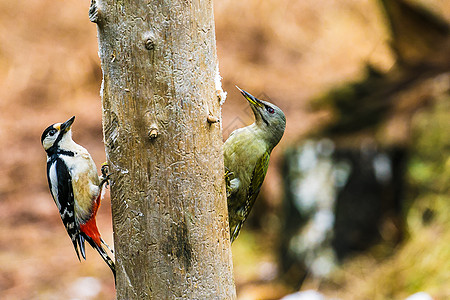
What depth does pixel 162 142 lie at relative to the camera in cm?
196

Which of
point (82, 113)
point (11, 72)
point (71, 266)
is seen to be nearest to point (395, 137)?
point (71, 266)

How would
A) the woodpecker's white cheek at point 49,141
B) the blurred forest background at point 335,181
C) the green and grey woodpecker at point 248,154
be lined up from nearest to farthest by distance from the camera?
the green and grey woodpecker at point 248,154
the woodpecker's white cheek at point 49,141
the blurred forest background at point 335,181

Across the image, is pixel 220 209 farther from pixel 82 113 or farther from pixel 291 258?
pixel 82 113

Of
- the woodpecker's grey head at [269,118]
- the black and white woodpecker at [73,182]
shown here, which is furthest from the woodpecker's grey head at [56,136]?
the woodpecker's grey head at [269,118]

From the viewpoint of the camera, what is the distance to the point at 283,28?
383 inches

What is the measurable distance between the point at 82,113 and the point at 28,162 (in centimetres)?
119

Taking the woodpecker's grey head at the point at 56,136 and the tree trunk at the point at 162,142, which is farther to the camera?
the woodpecker's grey head at the point at 56,136

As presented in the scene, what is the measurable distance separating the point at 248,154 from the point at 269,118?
241 millimetres

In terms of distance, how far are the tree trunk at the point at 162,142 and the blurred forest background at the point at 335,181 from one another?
254 centimetres

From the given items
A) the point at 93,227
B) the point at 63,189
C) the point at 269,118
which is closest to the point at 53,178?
the point at 63,189

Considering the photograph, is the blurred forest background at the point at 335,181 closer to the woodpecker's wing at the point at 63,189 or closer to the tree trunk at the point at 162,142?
the woodpecker's wing at the point at 63,189

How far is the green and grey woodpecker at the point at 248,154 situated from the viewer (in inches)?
117

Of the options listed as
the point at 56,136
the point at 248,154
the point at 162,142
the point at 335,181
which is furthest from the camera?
the point at 335,181

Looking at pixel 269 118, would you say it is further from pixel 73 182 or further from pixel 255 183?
pixel 73 182
